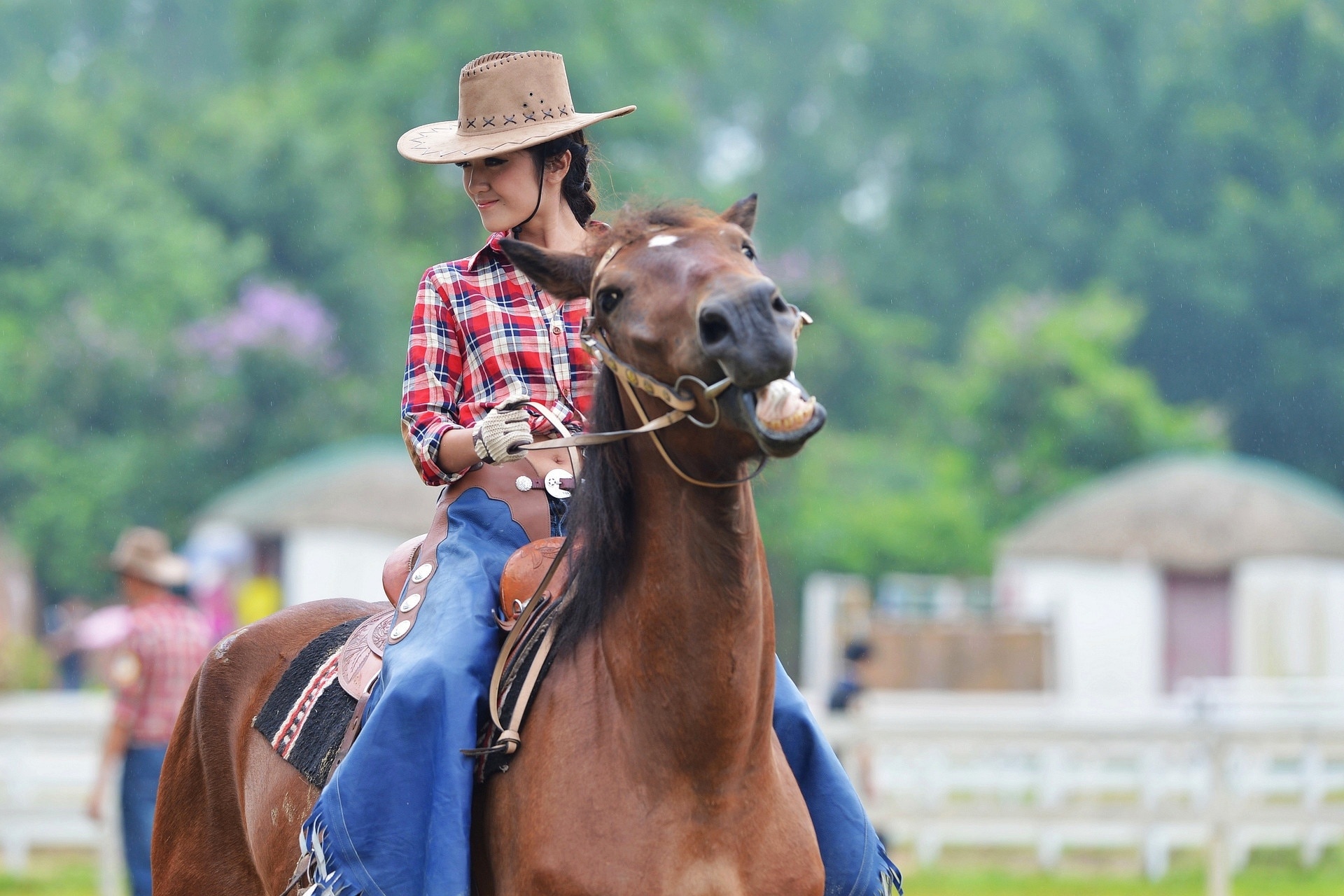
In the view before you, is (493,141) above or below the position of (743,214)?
above

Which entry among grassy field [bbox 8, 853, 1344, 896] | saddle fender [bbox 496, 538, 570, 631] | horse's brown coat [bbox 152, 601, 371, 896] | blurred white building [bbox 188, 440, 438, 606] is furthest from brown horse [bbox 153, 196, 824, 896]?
blurred white building [bbox 188, 440, 438, 606]

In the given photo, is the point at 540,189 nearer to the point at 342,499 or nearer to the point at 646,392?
the point at 646,392

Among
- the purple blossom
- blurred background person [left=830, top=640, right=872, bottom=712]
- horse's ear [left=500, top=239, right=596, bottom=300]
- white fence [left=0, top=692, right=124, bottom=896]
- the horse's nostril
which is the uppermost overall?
the purple blossom

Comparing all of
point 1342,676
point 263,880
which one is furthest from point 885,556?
point 263,880

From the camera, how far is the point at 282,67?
153ft

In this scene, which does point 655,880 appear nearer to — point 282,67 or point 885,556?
point 885,556

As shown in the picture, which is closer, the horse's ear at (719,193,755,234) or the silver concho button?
the horse's ear at (719,193,755,234)

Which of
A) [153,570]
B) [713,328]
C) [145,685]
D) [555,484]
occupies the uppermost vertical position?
[713,328]

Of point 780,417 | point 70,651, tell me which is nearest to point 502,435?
point 780,417

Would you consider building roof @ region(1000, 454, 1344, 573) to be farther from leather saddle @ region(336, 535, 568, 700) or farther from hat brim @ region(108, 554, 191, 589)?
leather saddle @ region(336, 535, 568, 700)

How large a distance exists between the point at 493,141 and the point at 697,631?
1.54 m

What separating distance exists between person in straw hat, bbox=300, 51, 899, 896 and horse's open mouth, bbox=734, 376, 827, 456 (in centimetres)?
76

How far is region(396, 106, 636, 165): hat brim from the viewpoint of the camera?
4.36 meters

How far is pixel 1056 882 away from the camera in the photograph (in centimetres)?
1371
